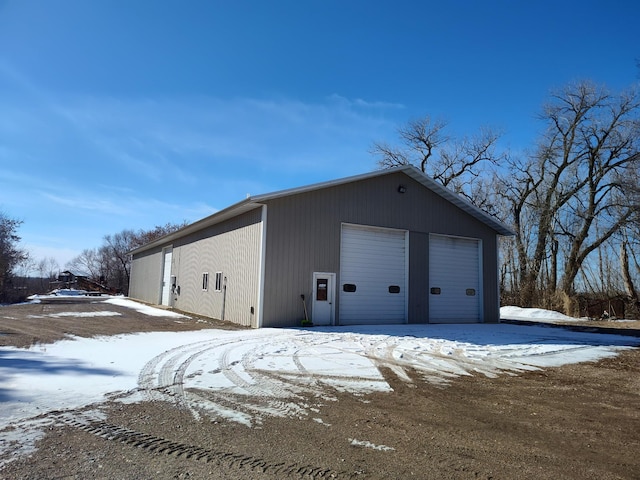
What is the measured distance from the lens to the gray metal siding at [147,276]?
94.5 feet

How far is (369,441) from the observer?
4074 millimetres

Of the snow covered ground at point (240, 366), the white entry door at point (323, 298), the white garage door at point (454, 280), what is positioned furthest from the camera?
the white garage door at point (454, 280)

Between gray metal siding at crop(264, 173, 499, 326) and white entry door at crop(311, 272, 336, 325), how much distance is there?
0.78ft

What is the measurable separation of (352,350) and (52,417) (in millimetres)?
6272

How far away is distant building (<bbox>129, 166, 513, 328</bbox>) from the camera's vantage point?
47.3ft

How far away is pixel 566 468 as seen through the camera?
11.7ft

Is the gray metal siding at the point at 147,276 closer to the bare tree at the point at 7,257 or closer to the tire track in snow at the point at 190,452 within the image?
the bare tree at the point at 7,257

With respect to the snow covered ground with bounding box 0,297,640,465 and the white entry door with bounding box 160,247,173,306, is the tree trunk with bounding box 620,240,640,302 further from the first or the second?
the white entry door with bounding box 160,247,173,306

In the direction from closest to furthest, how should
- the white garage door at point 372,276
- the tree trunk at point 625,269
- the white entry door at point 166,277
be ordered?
the white garage door at point 372,276, the white entry door at point 166,277, the tree trunk at point 625,269

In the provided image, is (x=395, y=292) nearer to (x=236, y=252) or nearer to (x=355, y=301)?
→ (x=355, y=301)

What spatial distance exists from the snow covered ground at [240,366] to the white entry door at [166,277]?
14549 mm

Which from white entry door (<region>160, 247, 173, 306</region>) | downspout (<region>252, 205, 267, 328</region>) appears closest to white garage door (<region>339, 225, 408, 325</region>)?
downspout (<region>252, 205, 267, 328</region>)

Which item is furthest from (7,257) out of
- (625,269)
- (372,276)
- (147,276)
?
(625,269)

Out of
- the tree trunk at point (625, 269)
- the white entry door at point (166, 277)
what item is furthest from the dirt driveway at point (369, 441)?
the tree trunk at point (625, 269)
